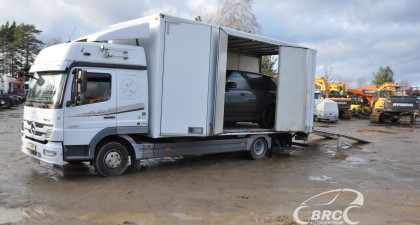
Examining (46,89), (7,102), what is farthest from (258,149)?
(7,102)

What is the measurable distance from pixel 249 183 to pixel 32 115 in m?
4.60

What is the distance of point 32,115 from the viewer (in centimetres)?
707

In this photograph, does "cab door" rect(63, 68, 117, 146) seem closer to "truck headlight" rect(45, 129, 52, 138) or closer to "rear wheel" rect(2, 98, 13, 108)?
"truck headlight" rect(45, 129, 52, 138)

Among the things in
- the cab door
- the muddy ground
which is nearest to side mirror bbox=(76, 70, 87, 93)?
the cab door

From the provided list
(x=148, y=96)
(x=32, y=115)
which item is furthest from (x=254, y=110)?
(x=32, y=115)

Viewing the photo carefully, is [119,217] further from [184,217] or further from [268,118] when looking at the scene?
[268,118]

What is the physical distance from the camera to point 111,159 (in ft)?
23.6

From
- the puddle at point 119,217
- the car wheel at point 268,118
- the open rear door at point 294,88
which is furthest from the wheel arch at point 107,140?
the car wheel at point 268,118

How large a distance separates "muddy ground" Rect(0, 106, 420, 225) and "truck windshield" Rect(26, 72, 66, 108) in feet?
5.00

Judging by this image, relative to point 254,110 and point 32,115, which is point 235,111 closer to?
point 254,110

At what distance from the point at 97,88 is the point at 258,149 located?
198 inches

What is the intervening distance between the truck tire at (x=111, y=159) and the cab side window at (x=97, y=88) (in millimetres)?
934

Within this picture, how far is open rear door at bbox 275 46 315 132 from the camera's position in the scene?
9570 millimetres

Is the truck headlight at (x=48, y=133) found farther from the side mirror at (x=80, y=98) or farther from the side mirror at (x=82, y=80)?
the side mirror at (x=82, y=80)
